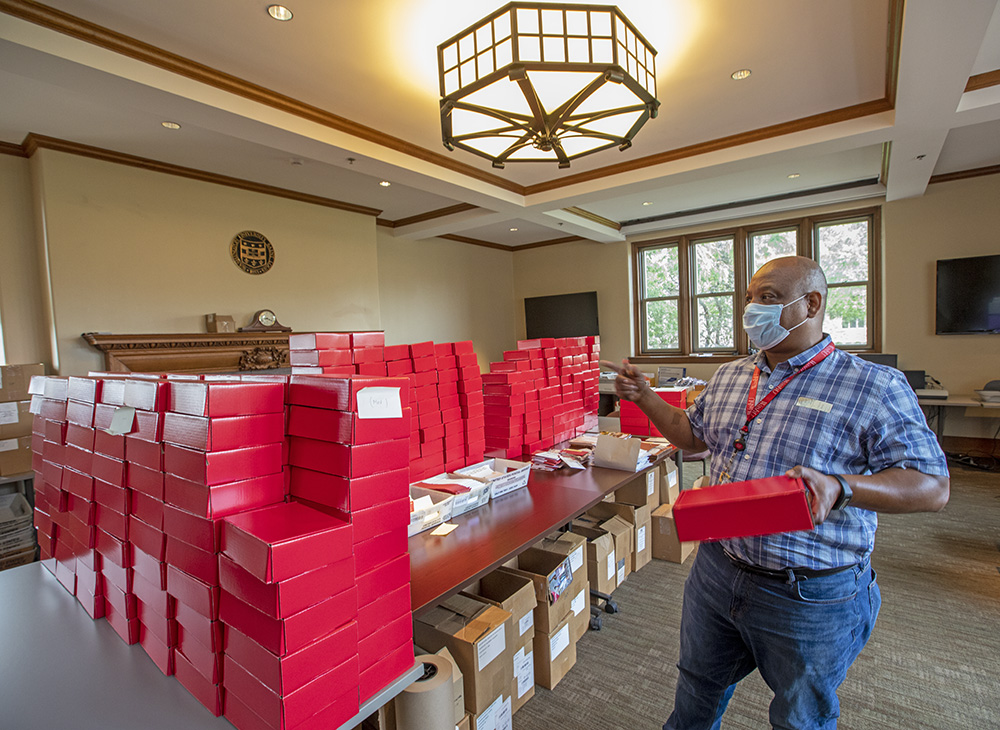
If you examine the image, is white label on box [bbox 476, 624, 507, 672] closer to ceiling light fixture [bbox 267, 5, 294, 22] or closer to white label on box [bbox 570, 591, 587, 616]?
white label on box [bbox 570, 591, 587, 616]

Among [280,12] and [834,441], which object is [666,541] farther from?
[280,12]

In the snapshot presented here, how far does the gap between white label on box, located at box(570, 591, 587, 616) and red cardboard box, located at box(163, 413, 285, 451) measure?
1.78 metres

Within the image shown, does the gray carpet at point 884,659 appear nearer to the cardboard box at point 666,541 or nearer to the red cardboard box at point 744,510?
the cardboard box at point 666,541

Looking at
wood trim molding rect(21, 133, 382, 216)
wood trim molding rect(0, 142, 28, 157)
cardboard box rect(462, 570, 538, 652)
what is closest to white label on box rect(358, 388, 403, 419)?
cardboard box rect(462, 570, 538, 652)

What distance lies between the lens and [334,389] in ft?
3.64

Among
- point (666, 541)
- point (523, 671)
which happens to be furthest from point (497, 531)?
point (666, 541)

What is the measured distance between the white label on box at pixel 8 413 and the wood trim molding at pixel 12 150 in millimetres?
2140

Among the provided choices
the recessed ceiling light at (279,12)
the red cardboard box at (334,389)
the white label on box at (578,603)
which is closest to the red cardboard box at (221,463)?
the red cardboard box at (334,389)

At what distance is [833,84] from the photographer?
3.32 m

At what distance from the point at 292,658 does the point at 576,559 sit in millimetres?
1666

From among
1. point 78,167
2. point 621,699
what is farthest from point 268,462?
point 78,167

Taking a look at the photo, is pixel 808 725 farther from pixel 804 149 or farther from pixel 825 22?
pixel 804 149

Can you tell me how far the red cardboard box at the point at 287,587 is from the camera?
938mm

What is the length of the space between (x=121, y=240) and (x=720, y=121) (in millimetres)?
4986
